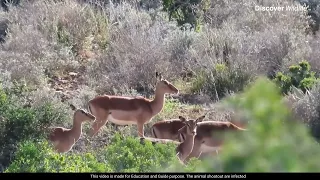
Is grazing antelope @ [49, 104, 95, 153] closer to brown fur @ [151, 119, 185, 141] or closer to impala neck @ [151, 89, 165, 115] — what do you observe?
brown fur @ [151, 119, 185, 141]

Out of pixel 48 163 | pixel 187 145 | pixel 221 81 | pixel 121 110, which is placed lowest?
pixel 48 163

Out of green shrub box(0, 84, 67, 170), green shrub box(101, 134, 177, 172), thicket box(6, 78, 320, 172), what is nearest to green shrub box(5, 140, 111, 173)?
green shrub box(101, 134, 177, 172)

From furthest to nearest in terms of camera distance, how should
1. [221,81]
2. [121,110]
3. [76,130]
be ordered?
[221,81]
[121,110]
[76,130]

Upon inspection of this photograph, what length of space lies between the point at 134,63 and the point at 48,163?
7462 millimetres

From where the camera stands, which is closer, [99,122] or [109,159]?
[109,159]

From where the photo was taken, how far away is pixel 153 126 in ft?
33.3

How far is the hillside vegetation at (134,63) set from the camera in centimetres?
928

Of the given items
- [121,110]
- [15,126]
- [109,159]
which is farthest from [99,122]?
[109,159]

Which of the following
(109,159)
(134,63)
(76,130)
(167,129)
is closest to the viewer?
(109,159)

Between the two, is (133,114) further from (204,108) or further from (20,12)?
(20,12)

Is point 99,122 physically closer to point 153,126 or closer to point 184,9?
point 153,126

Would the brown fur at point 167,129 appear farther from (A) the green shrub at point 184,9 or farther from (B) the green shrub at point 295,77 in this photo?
(A) the green shrub at point 184,9

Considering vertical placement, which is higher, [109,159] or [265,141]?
[265,141]

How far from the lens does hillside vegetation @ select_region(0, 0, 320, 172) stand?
9.28 meters
